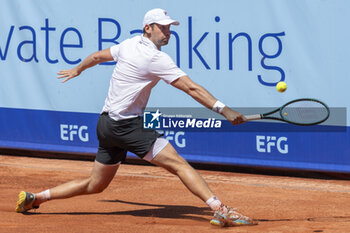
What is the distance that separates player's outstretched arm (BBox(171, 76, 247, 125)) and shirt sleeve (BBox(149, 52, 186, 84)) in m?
0.04

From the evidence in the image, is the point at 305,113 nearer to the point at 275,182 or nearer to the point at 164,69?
the point at 275,182

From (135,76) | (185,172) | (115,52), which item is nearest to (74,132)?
(115,52)

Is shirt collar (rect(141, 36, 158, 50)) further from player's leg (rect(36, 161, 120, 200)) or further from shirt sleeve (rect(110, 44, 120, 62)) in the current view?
player's leg (rect(36, 161, 120, 200))

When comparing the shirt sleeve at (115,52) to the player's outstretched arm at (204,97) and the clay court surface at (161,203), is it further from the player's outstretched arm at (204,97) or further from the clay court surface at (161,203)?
the clay court surface at (161,203)

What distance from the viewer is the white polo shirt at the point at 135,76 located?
207 inches

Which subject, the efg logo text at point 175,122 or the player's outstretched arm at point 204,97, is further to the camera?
the efg logo text at point 175,122

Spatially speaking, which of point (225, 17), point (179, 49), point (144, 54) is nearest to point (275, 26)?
point (225, 17)

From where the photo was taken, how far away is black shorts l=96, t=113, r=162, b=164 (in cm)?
536

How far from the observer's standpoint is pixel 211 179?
7414mm

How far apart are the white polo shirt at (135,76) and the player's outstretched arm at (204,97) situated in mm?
71

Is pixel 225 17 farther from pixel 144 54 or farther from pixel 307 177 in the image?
pixel 144 54

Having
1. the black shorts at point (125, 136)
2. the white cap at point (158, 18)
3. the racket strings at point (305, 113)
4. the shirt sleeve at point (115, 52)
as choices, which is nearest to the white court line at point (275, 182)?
the racket strings at point (305, 113)

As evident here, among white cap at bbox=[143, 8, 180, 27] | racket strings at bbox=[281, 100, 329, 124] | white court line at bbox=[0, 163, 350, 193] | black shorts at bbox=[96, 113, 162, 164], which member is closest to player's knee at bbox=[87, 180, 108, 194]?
black shorts at bbox=[96, 113, 162, 164]

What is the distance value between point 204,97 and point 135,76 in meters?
0.51
